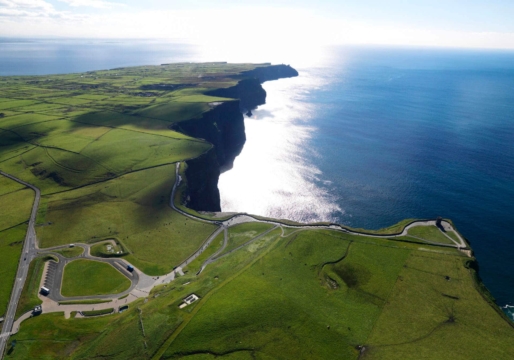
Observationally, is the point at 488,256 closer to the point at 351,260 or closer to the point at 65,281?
the point at 351,260

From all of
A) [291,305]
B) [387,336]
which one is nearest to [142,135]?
[291,305]

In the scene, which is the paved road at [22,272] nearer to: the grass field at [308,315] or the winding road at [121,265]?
the winding road at [121,265]

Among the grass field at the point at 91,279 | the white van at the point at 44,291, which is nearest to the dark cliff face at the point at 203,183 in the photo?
the grass field at the point at 91,279

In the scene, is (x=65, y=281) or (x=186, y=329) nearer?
(x=186, y=329)

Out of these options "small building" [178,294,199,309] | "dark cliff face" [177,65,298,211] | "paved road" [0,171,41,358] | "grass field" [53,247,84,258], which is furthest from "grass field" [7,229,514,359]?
"dark cliff face" [177,65,298,211]

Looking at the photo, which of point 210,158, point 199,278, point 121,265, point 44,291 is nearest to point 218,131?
point 210,158

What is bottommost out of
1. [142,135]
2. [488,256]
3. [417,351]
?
[488,256]

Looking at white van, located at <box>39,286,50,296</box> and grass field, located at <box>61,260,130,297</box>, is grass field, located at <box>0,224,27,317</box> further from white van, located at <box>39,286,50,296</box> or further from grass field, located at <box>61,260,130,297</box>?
grass field, located at <box>61,260,130,297</box>
